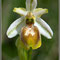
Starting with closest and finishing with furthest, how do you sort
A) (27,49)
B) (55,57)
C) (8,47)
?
(27,49) → (8,47) → (55,57)

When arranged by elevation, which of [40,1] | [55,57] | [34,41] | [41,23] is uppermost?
[40,1]

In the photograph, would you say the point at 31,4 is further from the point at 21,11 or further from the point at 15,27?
the point at 15,27

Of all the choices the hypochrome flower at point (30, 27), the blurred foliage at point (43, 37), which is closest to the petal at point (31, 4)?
the hypochrome flower at point (30, 27)

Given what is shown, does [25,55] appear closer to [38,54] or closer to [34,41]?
A: [34,41]

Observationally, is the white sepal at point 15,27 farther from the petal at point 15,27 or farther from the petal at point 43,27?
the petal at point 43,27

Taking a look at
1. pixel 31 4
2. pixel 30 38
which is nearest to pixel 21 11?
pixel 31 4

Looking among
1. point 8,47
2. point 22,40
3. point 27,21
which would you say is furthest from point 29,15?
point 8,47

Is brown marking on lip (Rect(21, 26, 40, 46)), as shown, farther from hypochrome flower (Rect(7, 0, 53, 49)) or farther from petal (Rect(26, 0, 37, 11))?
petal (Rect(26, 0, 37, 11))
